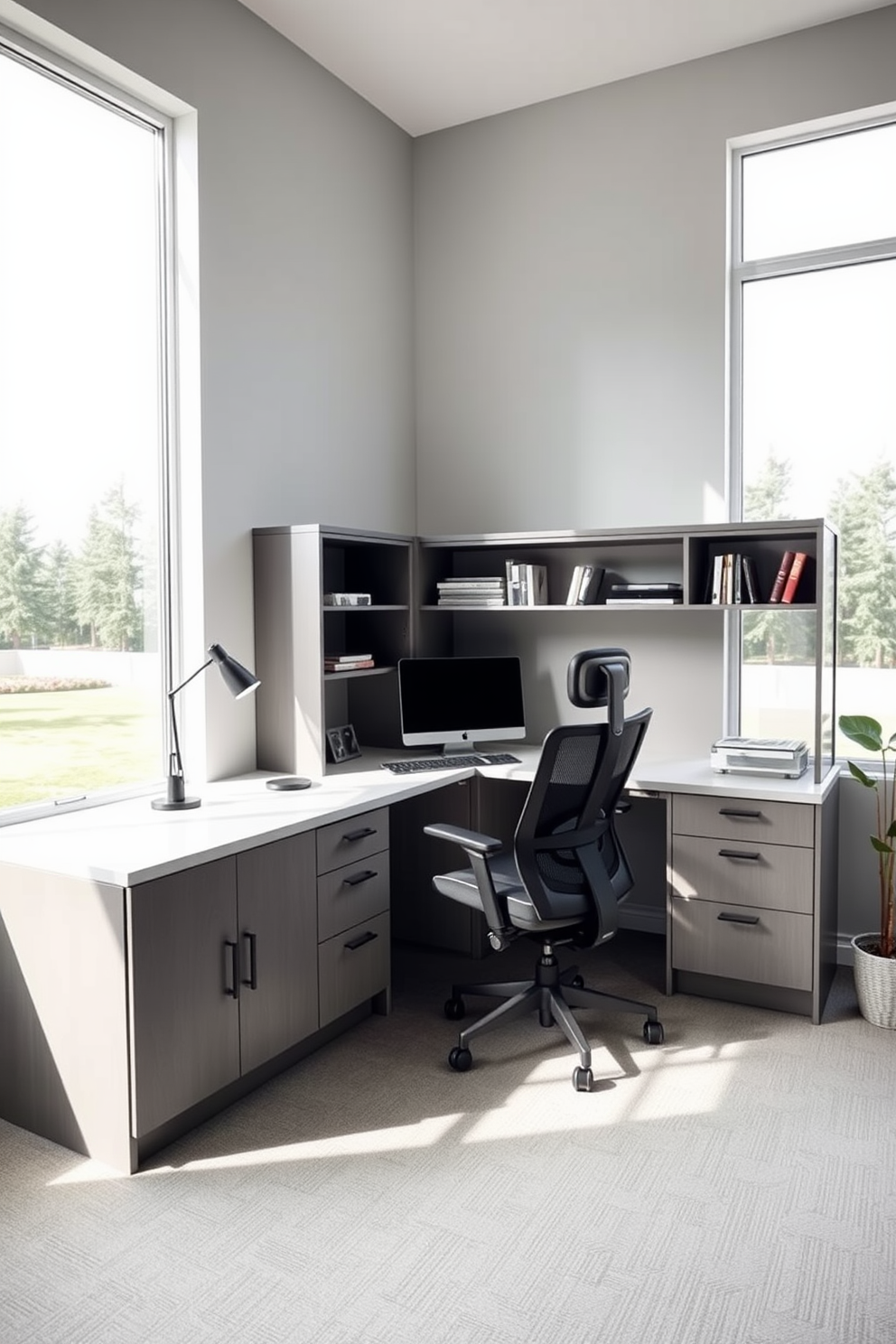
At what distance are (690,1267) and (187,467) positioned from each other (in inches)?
108

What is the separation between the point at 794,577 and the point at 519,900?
1532 millimetres

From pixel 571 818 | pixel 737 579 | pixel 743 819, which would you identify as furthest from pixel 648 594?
pixel 571 818

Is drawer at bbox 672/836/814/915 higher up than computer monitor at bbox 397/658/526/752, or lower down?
lower down

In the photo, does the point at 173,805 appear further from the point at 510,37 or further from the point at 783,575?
the point at 510,37

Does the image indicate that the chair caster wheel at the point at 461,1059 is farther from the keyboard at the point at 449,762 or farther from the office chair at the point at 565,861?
the keyboard at the point at 449,762

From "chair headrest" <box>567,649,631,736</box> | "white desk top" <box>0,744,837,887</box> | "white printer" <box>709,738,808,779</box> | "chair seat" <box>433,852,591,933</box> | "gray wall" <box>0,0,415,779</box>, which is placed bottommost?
"chair seat" <box>433,852,591,933</box>

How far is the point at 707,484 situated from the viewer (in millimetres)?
3939

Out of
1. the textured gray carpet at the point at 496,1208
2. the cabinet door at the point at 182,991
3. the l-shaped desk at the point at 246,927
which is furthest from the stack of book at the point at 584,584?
the cabinet door at the point at 182,991

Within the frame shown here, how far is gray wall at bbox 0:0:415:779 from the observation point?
3.37 m

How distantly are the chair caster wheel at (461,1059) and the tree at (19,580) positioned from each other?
1735mm

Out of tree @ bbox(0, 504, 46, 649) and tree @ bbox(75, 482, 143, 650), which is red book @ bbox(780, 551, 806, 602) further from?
tree @ bbox(0, 504, 46, 649)

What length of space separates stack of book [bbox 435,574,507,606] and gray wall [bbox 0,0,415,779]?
0.50m

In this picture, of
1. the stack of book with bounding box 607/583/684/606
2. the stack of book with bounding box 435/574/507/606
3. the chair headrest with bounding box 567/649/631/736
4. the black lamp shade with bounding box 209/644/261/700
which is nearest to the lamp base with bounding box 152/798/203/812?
the black lamp shade with bounding box 209/644/261/700

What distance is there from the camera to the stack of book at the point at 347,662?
12.1 feet
